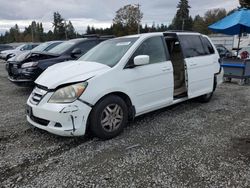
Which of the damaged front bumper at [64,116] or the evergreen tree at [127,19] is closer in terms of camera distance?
the damaged front bumper at [64,116]

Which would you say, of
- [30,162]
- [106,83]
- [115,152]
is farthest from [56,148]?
[106,83]

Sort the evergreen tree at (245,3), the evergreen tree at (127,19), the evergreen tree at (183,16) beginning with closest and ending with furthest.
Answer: the evergreen tree at (245,3) < the evergreen tree at (127,19) < the evergreen tree at (183,16)

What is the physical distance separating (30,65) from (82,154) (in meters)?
Result: 3.78

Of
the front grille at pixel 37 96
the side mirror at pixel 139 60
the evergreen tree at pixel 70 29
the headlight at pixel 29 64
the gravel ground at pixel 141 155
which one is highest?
the evergreen tree at pixel 70 29

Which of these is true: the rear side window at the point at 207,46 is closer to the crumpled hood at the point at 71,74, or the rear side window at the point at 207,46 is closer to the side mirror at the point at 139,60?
the side mirror at the point at 139,60

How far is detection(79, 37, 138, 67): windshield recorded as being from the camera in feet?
12.2

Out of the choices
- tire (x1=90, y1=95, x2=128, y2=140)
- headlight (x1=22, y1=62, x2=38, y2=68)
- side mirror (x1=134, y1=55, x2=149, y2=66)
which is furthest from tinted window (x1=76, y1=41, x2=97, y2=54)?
tire (x1=90, y1=95, x2=128, y2=140)

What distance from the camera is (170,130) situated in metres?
3.81

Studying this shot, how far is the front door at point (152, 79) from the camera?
365 cm

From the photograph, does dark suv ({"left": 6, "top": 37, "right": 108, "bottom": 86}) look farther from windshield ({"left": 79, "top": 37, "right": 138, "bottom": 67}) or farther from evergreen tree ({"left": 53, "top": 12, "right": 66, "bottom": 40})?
evergreen tree ({"left": 53, "top": 12, "right": 66, "bottom": 40})

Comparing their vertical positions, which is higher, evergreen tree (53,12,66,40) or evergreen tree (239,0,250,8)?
evergreen tree (53,12,66,40)

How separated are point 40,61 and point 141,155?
14.0ft

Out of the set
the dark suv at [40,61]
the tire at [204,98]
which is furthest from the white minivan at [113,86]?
the dark suv at [40,61]

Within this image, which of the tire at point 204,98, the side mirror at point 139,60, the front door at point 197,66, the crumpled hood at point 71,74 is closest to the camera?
the crumpled hood at point 71,74
